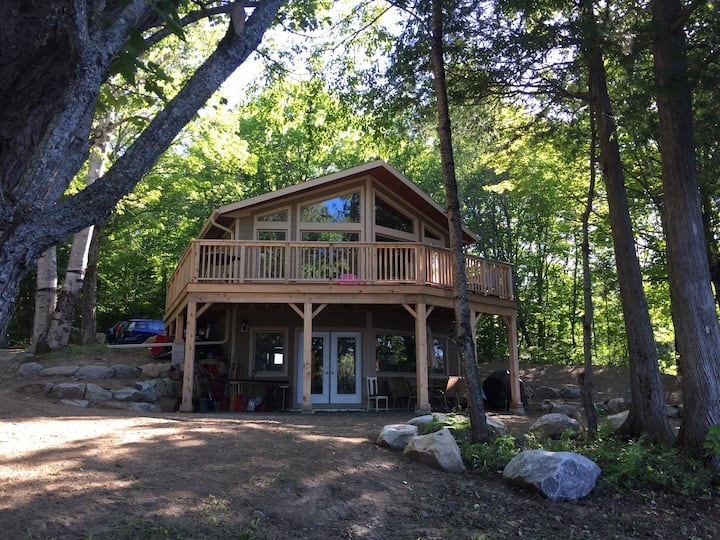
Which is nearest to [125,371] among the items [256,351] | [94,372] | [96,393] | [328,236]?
[94,372]

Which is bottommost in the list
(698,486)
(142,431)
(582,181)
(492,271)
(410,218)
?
(698,486)

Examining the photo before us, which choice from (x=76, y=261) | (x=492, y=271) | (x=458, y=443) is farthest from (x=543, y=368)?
(x=76, y=261)

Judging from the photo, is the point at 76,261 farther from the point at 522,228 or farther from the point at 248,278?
the point at 522,228

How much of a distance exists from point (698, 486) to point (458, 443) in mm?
2683

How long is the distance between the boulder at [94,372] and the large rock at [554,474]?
977cm

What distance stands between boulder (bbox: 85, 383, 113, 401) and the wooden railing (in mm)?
2929

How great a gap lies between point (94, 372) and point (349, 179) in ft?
25.8

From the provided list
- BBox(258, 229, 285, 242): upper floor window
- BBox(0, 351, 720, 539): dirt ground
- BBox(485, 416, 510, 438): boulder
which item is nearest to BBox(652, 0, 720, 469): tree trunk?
BBox(0, 351, 720, 539): dirt ground

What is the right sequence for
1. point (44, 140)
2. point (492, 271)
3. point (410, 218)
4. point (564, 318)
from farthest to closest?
point (564, 318)
point (410, 218)
point (492, 271)
point (44, 140)

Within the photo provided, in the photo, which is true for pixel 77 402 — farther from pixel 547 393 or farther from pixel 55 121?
pixel 547 393

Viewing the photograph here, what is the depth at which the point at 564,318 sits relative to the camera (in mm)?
28000

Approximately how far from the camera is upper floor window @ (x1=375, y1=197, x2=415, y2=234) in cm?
1574

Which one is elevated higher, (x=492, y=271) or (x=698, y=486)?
(x=492, y=271)

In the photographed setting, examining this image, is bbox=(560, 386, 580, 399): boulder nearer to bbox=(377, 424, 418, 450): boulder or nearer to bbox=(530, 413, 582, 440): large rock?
bbox=(530, 413, 582, 440): large rock
